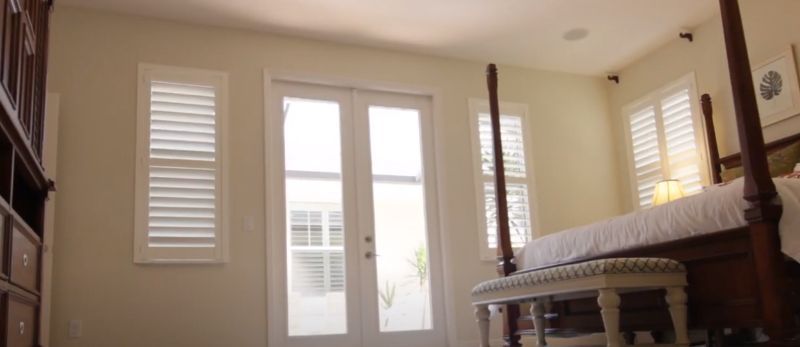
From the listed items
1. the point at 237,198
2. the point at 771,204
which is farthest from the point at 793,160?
the point at 237,198

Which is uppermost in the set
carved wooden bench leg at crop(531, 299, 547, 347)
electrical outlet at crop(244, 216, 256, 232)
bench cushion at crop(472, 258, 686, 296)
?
electrical outlet at crop(244, 216, 256, 232)

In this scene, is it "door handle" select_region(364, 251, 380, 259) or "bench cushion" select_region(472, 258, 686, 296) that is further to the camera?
"door handle" select_region(364, 251, 380, 259)

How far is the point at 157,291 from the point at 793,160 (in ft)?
13.6

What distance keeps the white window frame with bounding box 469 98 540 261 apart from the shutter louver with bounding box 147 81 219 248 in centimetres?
214

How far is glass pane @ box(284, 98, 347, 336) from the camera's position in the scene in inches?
209

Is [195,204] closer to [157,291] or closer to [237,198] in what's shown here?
[237,198]

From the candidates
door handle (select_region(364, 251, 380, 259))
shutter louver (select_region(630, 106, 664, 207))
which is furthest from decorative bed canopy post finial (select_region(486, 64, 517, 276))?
shutter louver (select_region(630, 106, 664, 207))

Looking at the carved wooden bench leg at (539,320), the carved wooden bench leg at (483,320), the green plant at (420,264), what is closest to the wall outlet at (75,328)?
the green plant at (420,264)

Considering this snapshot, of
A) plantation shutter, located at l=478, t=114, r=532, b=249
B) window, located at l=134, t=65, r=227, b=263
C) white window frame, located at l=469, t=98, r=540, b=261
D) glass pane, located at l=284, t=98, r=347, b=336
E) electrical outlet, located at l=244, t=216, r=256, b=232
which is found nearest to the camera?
window, located at l=134, t=65, r=227, b=263

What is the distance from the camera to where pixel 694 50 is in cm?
586

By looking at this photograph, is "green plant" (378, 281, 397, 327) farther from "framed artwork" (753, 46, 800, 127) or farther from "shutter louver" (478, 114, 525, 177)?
"framed artwork" (753, 46, 800, 127)

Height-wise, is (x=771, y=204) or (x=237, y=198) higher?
(x=237, y=198)

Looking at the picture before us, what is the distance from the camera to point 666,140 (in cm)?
605

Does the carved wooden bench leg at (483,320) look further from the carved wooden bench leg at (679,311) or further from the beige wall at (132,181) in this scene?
the beige wall at (132,181)
